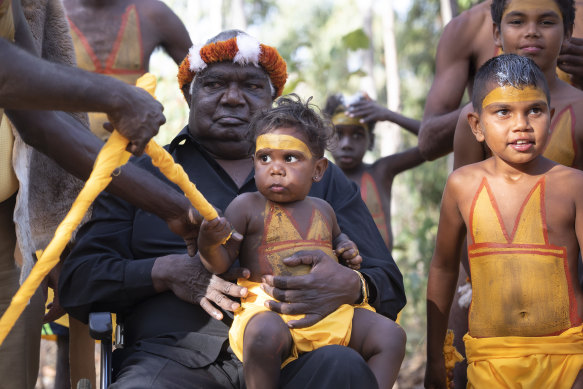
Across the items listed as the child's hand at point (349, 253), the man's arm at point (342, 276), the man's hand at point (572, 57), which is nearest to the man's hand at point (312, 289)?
the man's arm at point (342, 276)

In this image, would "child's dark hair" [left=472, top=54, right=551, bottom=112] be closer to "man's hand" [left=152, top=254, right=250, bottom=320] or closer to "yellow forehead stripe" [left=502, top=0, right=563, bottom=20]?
"yellow forehead stripe" [left=502, top=0, right=563, bottom=20]

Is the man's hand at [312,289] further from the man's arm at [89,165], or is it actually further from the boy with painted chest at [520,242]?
the boy with painted chest at [520,242]

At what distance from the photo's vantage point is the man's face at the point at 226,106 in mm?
3963

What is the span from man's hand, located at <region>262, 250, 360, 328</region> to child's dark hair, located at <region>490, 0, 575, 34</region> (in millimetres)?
1610

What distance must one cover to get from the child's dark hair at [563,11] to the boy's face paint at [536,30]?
60 mm

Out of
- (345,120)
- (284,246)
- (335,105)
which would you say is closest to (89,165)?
(284,246)

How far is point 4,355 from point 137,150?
1.27m

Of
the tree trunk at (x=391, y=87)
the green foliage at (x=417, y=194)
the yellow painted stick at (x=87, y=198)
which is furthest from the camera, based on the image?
the tree trunk at (x=391, y=87)

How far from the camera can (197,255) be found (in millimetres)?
3445

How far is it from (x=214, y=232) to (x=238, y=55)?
4.39ft

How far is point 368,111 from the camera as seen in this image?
657 cm

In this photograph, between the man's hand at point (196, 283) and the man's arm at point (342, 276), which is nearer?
the man's arm at point (342, 276)

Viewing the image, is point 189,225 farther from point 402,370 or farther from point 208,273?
point 402,370

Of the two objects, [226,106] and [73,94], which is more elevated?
[226,106]
